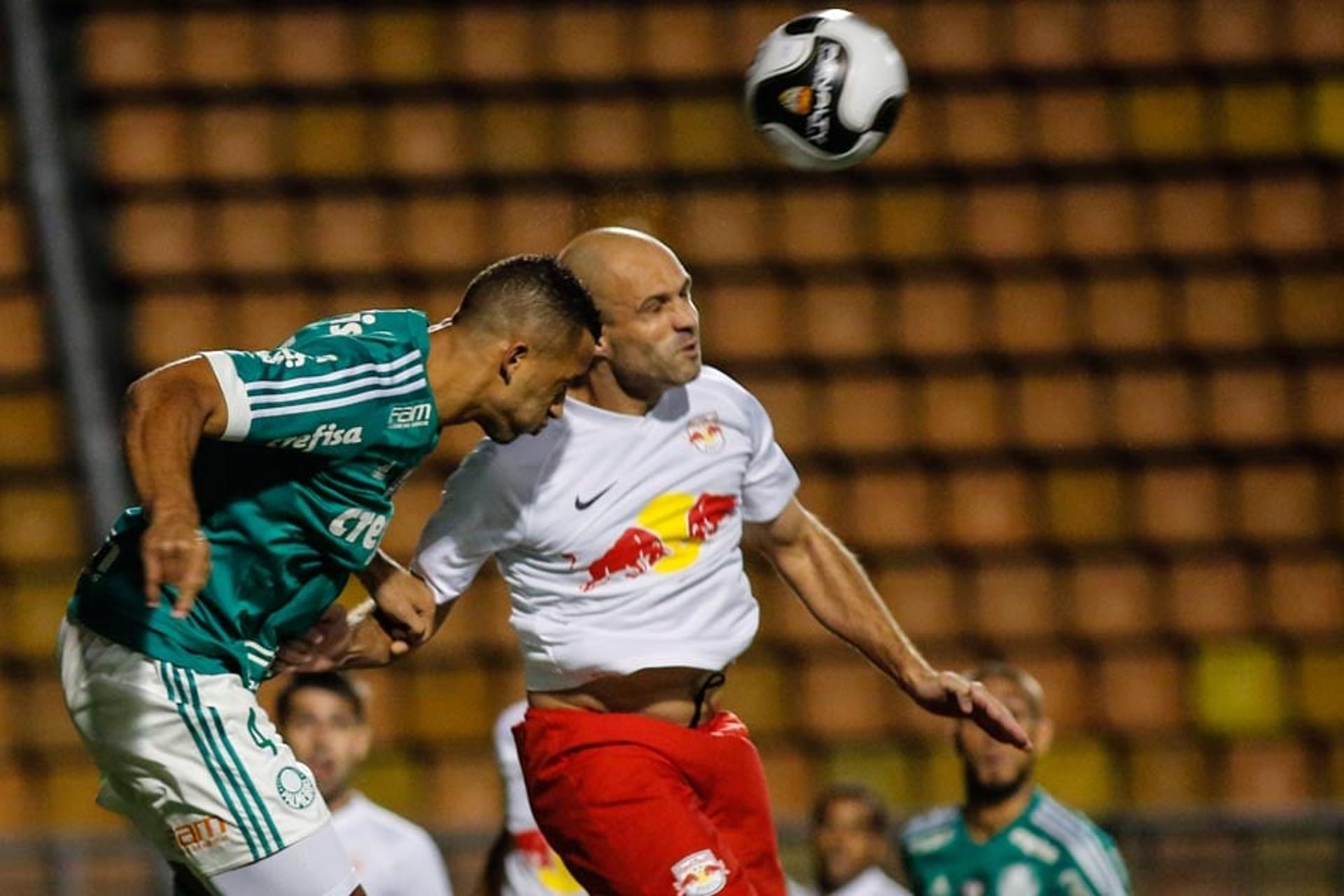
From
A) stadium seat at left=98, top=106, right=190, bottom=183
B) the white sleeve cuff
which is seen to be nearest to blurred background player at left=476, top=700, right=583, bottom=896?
the white sleeve cuff

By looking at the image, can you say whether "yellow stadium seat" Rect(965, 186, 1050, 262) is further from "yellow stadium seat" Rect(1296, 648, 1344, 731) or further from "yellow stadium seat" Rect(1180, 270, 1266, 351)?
"yellow stadium seat" Rect(1296, 648, 1344, 731)

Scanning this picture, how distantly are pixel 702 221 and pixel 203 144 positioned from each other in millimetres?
1755

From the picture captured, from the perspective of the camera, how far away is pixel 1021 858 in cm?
522

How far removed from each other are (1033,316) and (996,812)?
10.2 ft

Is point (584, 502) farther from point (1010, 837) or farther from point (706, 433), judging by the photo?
point (1010, 837)

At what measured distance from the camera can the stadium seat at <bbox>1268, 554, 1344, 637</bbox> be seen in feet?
26.1

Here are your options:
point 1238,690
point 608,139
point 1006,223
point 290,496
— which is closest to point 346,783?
point 290,496

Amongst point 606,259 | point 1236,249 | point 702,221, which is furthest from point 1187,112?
point 606,259

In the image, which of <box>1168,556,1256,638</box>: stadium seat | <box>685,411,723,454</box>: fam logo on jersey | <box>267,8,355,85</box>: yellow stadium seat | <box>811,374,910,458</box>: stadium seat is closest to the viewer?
<box>685,411,723,454</box>: fam logo on jersey

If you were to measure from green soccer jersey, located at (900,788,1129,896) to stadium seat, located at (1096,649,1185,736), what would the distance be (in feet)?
8.20

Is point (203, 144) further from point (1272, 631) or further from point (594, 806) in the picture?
point (594, 806)

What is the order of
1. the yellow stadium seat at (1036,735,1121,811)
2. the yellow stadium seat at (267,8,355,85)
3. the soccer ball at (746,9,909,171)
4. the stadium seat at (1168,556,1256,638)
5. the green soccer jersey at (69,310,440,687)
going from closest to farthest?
the green soccer jersey at (69,310,440,687), the soccer ball at (746,9,909,171), the yellow stadium seat at (1036,735,1121,811), the stadium seat at (1168,556,1256,638), the yellow stadium seat at (267,8,355,85)

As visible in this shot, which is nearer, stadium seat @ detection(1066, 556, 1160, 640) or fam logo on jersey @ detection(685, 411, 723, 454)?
fam logo on jersey @ detection(685, 411, 723, 454)

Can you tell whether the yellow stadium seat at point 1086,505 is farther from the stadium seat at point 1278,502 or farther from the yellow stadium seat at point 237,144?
the yellow stadium seat at point 237,144
